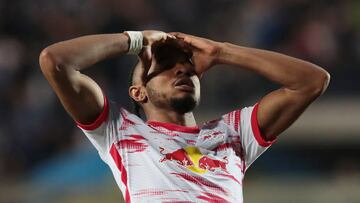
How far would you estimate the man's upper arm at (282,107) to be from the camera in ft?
17.4

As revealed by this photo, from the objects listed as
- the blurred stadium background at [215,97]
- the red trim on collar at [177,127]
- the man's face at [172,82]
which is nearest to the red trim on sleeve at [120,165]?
the red trim on collar at [177,127]

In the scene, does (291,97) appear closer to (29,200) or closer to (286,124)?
(286,124)

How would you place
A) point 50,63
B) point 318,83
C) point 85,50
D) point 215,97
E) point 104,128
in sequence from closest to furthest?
point 50,63 < point 85,50 < point 104,128 < point 318,83 < point 215,97

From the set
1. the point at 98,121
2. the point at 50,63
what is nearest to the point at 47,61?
the point at 50,63

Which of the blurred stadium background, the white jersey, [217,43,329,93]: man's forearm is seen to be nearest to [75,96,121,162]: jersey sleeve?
the white jersey

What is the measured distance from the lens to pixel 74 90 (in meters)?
5.00

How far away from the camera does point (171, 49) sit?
548cm

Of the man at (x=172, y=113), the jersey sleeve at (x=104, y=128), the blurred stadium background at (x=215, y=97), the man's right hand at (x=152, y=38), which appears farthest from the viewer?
the blurred stadium background at (x=215, y=97)

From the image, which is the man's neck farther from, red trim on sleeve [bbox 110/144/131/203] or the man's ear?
red trim on sleeve [bbox 110/144/131/203]

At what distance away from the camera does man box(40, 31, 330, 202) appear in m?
5.05

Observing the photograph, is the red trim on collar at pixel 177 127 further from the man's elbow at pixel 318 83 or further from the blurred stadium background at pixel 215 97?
the blurred stadium background at pixel 215 97

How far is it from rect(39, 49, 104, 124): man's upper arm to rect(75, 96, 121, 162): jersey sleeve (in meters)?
0.03

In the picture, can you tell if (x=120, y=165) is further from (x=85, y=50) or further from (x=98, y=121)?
(x=85, y=50)

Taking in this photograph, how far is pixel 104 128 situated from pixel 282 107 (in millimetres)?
963
